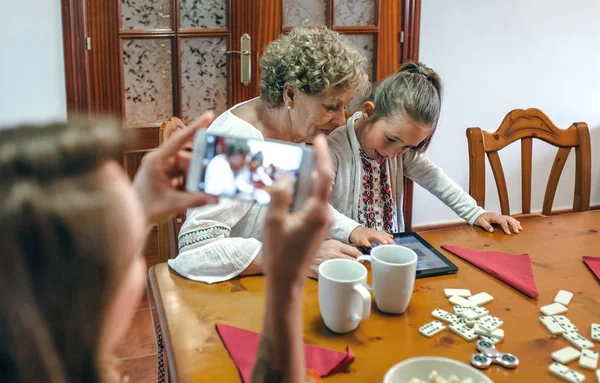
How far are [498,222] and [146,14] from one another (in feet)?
5.89

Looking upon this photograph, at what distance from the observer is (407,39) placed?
291 centimetres

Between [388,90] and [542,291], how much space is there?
74 centimetres

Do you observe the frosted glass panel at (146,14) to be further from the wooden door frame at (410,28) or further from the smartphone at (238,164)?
the smartphone at (238,164)

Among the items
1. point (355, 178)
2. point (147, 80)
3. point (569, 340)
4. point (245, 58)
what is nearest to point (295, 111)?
point (355, 178)

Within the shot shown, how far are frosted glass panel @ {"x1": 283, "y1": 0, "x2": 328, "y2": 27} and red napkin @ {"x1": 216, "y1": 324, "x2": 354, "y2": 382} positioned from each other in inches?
78.7

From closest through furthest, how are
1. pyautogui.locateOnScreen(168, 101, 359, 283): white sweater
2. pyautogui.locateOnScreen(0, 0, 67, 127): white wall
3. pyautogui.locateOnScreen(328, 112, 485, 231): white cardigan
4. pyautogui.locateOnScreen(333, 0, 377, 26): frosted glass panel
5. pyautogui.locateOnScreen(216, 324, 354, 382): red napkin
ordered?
pyautogui.locateOnScreen(216, 324, 354, 382): red napkin, pyautogui.locateOnScreen(168, 101, 359, 283): white sweater, pyautogui.locateOnScreen(328, 112, 485, 231): white cardigan, pyautogui.locateOnScreen(0, 0, 67, 127): white wall, pyautogui.locateOnScreen(333, 0, 377, 26): frosted glass panel

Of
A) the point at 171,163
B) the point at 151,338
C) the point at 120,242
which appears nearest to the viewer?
the point at 120,242

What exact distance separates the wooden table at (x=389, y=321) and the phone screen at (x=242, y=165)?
323 millimetres

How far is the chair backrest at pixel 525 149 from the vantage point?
6.11 feet

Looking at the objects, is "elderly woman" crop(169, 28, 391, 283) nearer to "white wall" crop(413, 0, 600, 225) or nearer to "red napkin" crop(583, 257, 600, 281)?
"red napkin" crop(583, 257, 600, 281)

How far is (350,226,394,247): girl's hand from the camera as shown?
140 cm

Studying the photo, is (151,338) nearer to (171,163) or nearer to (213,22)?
(213,22)

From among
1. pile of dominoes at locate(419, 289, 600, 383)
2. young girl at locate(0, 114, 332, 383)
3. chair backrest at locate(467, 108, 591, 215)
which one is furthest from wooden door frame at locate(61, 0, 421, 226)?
young girl at locate(0, 114, 332, 383)

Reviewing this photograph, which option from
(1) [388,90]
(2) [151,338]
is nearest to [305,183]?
(1) [388,90]
